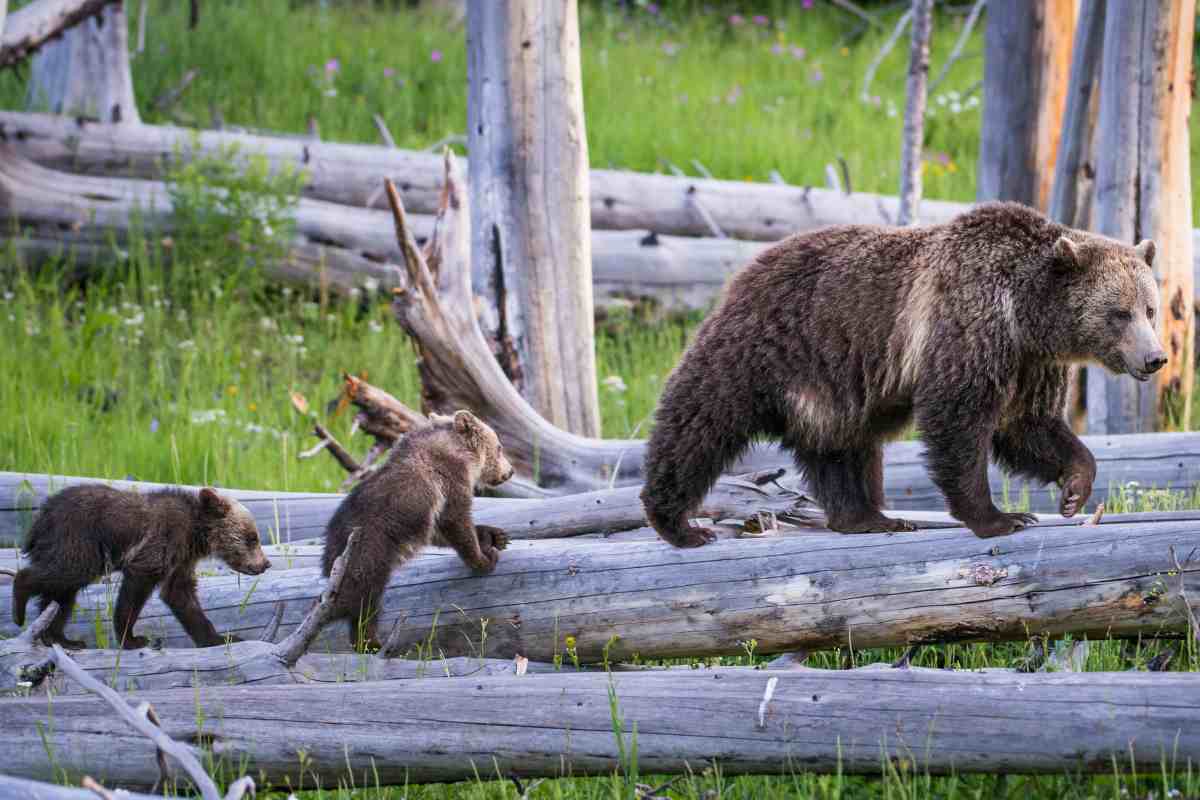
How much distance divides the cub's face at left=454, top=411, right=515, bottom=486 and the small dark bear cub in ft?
2.94

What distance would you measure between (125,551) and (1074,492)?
3236 millimetres

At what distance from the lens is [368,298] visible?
31.9ft

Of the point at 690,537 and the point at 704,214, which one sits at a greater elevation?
the point at 704,214

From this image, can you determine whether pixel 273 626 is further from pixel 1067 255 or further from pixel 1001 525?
pixel 1067 255

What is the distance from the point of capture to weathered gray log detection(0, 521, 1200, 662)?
3982mm

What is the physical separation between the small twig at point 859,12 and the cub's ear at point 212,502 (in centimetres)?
1237

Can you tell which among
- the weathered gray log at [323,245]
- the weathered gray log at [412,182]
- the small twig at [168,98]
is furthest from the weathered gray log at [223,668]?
the small twig at [168,98]

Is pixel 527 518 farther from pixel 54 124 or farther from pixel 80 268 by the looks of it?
pixel 54 124

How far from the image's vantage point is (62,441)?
6.81 m

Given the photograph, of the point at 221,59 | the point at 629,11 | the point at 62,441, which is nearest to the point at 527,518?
the point at 62,441

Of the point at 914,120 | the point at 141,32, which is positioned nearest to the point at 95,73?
the point at 141,32

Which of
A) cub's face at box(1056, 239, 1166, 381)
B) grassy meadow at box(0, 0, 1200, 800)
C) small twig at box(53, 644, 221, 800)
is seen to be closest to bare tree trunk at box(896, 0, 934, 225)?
grassy meadow at box(0, 0, 1200, 800)

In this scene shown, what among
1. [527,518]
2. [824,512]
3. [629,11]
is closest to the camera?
[824,512]

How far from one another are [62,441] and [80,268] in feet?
10.5
